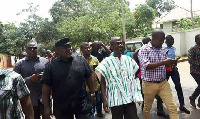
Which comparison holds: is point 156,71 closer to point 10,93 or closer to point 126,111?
point 126,111

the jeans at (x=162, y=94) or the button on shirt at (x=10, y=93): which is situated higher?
the button on shirt at (x=10, y=93)

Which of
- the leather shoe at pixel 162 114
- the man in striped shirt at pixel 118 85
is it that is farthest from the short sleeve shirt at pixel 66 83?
the leather shoe at pixel 162 114

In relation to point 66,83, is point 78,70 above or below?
above

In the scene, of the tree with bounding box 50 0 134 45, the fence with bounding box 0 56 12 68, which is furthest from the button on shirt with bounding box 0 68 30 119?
the fence with bounding box 0 56 12 68

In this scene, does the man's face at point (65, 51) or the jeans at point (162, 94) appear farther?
the jeans at point (162, 94)

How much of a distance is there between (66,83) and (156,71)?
1682 millimetres

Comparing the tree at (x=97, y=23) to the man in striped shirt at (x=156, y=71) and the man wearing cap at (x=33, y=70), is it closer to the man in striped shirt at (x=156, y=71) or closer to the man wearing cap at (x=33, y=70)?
the man wearing cap at (x=33, y=70)

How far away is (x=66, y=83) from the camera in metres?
3.32

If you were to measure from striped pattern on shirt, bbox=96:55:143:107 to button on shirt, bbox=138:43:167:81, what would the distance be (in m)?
0.48

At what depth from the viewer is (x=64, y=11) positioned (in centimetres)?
3472

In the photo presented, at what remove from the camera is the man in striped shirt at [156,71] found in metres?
4.11

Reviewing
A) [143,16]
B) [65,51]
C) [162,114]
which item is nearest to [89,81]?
[65,51]

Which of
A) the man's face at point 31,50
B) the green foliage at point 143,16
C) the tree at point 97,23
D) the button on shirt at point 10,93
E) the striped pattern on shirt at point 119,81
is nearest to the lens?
the button on shirt at point 10,93

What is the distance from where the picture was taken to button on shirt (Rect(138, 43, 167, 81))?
13.7 ft
